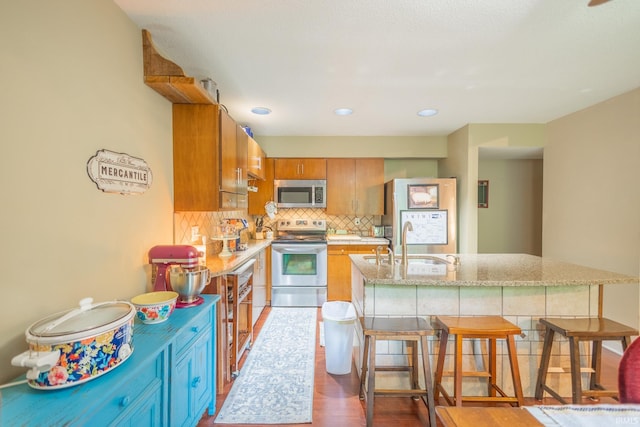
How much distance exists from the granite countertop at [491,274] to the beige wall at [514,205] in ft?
7.71

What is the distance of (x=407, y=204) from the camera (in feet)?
11.9

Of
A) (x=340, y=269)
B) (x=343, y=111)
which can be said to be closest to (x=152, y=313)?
(x=343, y=111)

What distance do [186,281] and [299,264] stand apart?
2.34 meters

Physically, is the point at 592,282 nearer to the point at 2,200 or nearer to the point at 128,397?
the point at 128,397

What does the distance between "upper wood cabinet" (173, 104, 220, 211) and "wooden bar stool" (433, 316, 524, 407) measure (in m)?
1.84

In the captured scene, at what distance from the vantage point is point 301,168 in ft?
13.5

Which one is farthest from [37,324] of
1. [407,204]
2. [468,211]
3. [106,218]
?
[468,211]

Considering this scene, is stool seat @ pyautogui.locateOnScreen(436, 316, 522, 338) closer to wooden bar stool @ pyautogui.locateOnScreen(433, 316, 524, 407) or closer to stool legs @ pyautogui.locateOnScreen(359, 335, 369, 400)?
wooden bar stool @ pyautogui.locateOnScreen(433, 316, 524, 407)

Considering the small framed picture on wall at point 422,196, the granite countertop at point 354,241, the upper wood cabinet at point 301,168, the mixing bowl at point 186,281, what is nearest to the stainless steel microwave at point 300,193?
the upper wood cabinet at point 301,168

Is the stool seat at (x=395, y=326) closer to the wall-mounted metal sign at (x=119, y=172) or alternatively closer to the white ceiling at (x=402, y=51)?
the wall-mounted metal sign at (x=119, y=172)

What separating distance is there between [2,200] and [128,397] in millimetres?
785

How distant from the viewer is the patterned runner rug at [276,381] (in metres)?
Answer: 1.80

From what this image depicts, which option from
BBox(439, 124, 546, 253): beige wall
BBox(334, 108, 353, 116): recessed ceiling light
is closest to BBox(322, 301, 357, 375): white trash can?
BBox(334, 108, 353, 116): recessed ceiling light

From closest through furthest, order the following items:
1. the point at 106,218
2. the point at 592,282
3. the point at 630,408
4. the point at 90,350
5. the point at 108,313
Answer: the point at 630,408 → the point at 90,350 → the point at 108,313 → the point at 106,218 → the point at 592,282
